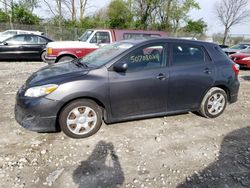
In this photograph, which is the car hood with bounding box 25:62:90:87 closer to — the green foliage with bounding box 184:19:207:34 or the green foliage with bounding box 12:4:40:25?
the green foliage with bounding box 12:4:40:25

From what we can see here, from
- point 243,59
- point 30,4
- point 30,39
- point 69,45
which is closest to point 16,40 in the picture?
point 30,39

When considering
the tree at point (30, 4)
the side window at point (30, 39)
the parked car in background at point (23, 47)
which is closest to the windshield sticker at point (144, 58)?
the parked car in background at point (23, 47)

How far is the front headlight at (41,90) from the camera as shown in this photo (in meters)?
3.33

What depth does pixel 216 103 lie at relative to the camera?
4.59 metres

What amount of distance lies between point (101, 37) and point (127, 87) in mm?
5760

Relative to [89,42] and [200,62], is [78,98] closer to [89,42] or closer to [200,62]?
[200,62]

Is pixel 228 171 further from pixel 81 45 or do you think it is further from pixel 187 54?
pixel 81 45

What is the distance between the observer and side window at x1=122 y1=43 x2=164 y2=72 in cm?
377

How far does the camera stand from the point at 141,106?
388 cm

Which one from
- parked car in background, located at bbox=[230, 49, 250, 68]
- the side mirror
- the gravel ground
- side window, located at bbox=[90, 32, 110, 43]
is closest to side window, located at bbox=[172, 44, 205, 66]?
the side mirror

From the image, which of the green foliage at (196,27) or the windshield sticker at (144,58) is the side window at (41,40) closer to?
the windshield sticker at (144,58)

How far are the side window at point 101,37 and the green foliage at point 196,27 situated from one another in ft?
88.0

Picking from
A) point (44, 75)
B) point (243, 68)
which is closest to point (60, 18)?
point (243, 68)

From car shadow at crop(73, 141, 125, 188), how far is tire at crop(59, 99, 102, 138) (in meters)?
0.45
